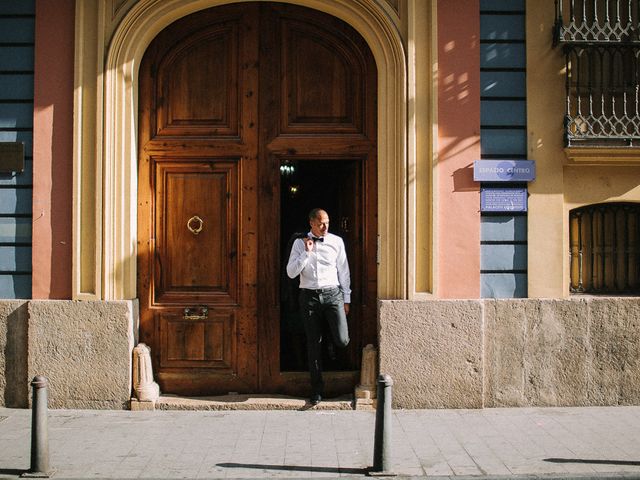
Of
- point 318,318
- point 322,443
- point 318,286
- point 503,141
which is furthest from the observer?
point 503,141

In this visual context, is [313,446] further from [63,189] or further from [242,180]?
[63,189]

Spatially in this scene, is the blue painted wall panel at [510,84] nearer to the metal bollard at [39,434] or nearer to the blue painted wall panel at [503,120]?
the blue painted wall panel at [503,120]

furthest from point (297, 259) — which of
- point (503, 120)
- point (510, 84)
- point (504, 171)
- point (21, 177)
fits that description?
point (21, 177)

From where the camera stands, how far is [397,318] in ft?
26.5

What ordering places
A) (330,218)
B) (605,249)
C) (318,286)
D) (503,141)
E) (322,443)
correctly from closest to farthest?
1. (322,443)
2. (318,286)
3. (503,141)
4. (605,249)
5. (330,218)

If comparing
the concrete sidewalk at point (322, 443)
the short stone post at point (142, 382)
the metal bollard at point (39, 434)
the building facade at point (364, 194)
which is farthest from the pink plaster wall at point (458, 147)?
the metal bollard at point (39, 434)

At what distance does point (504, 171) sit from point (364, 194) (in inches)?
62.4

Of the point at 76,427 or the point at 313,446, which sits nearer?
the point at 313,446

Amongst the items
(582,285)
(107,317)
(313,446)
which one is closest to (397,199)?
(582,285)

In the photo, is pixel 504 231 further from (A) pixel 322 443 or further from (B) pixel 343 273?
(A) pixel 322 443

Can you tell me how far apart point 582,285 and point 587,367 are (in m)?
0.94

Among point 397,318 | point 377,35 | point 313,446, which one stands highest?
point 377,35

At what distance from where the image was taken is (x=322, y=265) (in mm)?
8055

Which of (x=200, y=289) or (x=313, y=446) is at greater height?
(x=200, y=289)
